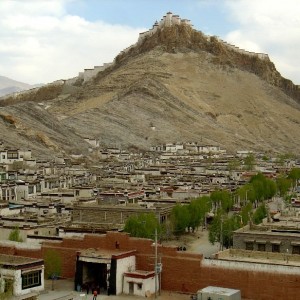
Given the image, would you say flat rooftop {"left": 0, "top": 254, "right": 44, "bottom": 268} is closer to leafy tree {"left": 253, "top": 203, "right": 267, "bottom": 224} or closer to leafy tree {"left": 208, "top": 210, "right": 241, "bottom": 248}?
leafy tree {"left": 208, "top": 210, "right": 241, "bottom": 248}

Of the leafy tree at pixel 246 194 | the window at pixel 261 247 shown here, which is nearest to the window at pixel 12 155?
the leafy tree at pixel 246 194

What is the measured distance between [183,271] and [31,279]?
6.18 meters

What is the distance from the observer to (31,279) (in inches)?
1144

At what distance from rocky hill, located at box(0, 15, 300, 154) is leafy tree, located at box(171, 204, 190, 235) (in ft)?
176

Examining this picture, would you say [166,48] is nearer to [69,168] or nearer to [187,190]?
[69,168]

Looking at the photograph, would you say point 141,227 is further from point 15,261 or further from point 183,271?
point 15,261

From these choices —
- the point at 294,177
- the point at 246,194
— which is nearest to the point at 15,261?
the point at 246,194

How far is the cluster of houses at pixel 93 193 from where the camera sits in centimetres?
3466

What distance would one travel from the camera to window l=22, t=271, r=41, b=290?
28641 mm

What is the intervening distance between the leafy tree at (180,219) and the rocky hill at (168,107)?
53.8 m

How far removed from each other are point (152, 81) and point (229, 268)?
13898 cm

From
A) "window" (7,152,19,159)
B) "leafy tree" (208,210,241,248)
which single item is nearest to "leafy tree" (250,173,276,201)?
"leafy tree" (208,210,241,248)

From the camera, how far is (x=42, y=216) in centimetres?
4356

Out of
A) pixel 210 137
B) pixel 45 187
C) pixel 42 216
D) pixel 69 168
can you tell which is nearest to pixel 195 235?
pixel 42 216
